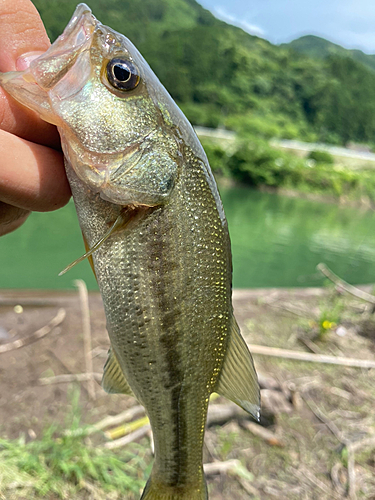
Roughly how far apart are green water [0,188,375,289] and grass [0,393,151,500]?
649 cm

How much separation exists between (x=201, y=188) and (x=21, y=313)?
5360mm

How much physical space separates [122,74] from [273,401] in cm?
413

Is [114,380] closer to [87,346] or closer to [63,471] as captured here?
[63,471]

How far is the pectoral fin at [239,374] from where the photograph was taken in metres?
1.73

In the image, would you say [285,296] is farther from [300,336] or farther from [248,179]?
[248,179]

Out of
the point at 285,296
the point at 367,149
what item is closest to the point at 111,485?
the point at 285,296

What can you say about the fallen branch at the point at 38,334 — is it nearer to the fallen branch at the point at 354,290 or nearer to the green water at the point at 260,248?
the green water at the point at 260,248

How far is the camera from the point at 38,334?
5.41 meters

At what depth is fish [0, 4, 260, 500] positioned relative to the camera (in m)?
1.40

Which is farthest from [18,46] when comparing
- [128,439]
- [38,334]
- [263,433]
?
[38,334]

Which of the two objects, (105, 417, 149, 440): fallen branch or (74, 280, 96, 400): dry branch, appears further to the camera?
(74, 280, 96, 400): dry branch

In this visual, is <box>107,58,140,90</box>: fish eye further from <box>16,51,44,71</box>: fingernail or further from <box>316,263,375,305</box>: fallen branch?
<box>316,263,375,305</box>: fallen branch

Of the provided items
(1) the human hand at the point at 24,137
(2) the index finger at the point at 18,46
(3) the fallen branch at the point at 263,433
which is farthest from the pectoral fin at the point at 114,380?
(3) the fallen branch at the point at 263,433

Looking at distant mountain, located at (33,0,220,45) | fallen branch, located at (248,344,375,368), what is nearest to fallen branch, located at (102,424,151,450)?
fallen branch, located at (248,344,375,368)
